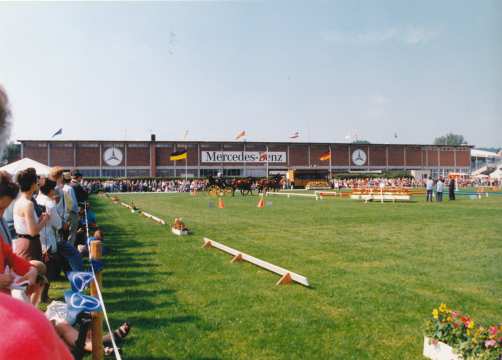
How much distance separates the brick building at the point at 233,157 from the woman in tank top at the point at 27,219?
57454 millimetres

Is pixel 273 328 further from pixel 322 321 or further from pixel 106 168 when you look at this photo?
pixel 106 168

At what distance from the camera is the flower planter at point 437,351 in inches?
177

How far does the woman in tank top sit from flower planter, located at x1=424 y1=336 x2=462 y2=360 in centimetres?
474

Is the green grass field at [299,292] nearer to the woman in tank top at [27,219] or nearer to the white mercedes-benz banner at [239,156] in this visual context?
the woman in tank top at [27,219]

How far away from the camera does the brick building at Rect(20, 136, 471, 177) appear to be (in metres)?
59.7

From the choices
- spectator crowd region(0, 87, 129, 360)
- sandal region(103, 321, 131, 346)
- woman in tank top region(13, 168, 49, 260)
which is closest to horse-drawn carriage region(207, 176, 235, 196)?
spectator crowd region(0, 87, 129, 360)

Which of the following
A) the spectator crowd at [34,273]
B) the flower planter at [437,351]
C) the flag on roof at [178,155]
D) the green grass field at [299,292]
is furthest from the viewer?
the flag on roof at [178,155]

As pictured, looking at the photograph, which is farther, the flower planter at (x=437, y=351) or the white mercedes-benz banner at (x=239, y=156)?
the white mercedes-benz banner at (x=239, y=156)

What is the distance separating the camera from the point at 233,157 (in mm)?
66500

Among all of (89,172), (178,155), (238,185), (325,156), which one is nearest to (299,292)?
(238,185)

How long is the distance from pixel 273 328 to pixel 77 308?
309 cm

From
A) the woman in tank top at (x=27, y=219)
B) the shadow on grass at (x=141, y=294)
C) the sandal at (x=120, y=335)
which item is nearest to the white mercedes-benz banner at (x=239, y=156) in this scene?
the shadow on grass at (x=141, y=294)

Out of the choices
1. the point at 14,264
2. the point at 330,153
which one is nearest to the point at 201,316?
the point at 14,264

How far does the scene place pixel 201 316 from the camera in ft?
19.9
